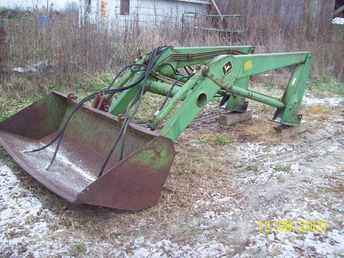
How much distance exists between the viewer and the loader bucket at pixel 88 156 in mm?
2602

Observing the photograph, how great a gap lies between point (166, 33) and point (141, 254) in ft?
23.6

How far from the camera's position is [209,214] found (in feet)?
9.66

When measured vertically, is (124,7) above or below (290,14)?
above

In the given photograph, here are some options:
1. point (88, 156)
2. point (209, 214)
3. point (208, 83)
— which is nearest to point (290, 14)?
point (208, 83)

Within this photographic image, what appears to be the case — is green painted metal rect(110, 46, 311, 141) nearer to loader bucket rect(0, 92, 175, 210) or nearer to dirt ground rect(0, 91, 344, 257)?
loader bucket rect(0, 92, 175, 210)

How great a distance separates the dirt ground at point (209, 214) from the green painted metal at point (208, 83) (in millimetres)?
558

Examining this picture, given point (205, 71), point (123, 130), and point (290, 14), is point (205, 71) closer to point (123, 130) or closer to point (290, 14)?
point (123, 130)

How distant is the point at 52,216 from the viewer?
2.79m

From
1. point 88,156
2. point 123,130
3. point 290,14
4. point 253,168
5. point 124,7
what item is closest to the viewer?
point 123,130

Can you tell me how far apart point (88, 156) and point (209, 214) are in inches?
42.8

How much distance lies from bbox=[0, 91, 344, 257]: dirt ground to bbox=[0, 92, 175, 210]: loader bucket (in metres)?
0.17

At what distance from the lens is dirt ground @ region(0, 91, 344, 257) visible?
253 cm

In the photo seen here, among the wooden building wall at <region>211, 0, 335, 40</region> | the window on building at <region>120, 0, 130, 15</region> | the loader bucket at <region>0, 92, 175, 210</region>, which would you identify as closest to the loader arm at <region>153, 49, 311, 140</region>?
the loader bucket at <region>0, 92, 175, 210</region>

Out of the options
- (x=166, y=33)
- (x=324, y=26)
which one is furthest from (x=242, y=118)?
(x=324, y=26)
